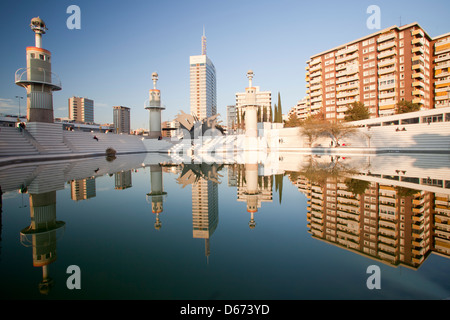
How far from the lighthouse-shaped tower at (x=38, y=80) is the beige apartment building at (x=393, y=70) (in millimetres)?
54290

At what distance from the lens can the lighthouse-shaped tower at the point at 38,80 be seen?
22.6m

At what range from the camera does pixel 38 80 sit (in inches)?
897

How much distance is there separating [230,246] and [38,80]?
89.0 feet

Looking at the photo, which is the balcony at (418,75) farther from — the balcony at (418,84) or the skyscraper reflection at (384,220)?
the skyscraper reflection at (384,220)

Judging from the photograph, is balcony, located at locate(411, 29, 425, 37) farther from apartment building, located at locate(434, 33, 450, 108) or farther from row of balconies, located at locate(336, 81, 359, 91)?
row of balconies, located at locate(336, 81, 359, 91)

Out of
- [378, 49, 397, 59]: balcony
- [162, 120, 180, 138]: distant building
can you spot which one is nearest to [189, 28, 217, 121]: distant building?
[162, 120, 180, 138]: distant building

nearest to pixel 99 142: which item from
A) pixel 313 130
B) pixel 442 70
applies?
pixel 313 130

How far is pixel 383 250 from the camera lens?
3.61 m
